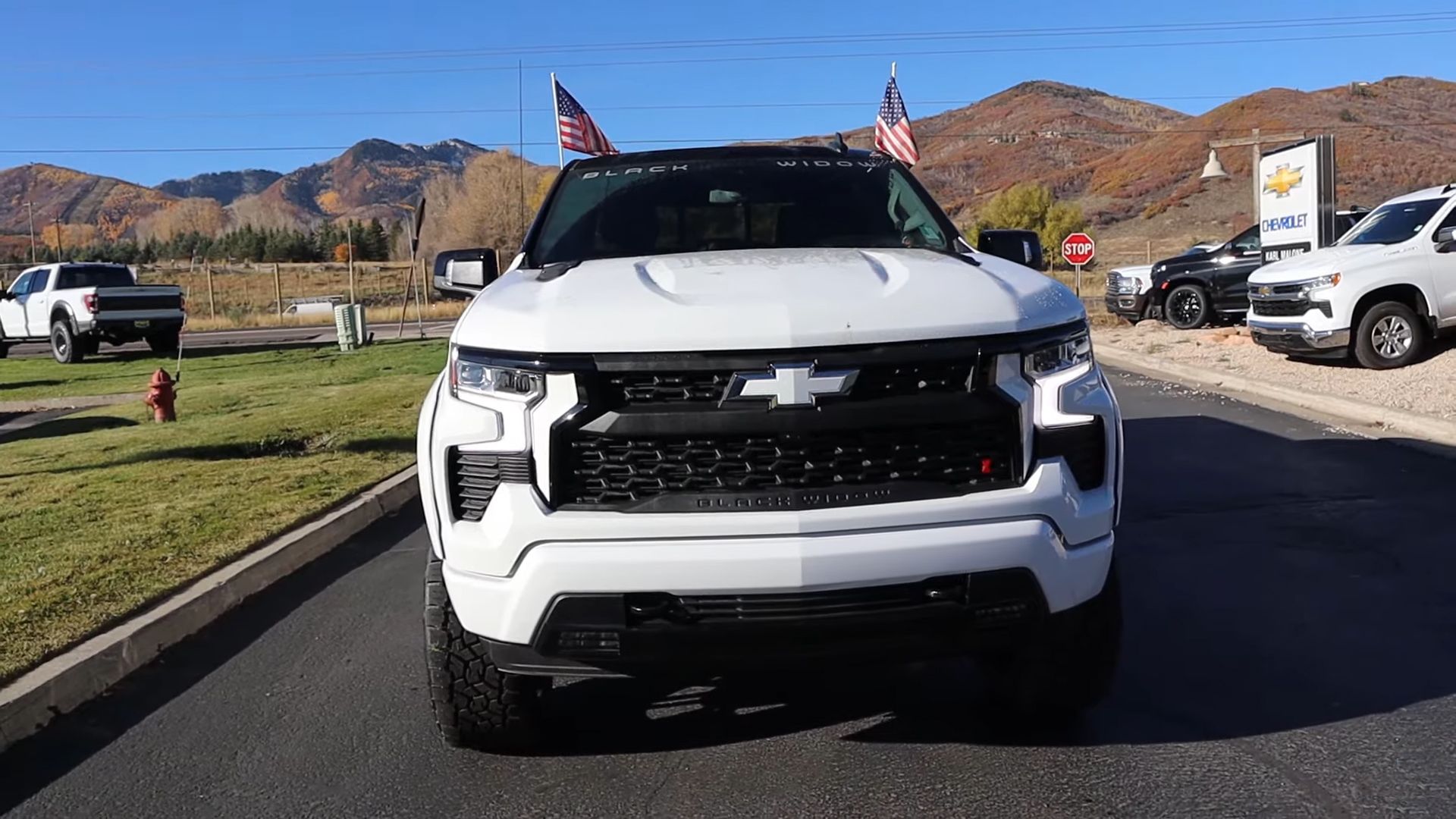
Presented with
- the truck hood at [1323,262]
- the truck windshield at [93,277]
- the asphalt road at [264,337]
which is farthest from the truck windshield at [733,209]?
the asphalt road at [264,337]

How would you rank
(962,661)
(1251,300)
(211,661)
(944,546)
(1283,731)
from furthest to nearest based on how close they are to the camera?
(1251,300)
(211,661)
(962,661)
(1283,731)
(944,546)

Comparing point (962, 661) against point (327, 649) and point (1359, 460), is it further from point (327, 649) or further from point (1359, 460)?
point (1359, 460)

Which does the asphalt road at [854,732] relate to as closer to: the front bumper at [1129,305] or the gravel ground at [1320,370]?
the gravel ground at [1320,370]

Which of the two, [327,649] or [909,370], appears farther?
[327,649]

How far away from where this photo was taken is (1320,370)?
1334 cm

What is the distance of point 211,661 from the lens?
505 cm

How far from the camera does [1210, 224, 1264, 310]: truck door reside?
64.6 ft

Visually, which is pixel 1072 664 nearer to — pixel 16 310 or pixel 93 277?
pixel 93 277

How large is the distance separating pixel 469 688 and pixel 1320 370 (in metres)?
12.1

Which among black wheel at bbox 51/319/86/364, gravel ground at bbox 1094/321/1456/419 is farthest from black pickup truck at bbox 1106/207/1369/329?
black wheel at bbox 51/319/86/364

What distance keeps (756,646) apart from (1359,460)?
265 inches

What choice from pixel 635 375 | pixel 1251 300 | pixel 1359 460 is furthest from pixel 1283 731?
pixel 1251 300

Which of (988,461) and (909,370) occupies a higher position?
(909,370)

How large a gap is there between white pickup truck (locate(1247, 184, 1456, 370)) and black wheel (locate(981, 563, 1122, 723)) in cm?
1031
